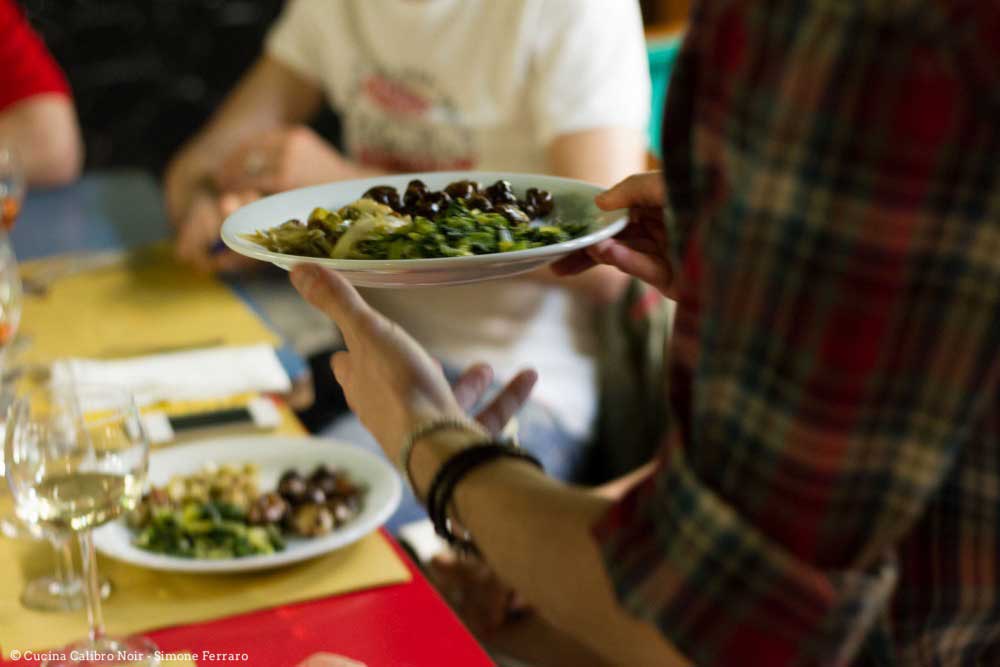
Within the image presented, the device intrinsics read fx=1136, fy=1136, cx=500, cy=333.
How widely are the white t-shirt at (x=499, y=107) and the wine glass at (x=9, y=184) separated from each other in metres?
0.55

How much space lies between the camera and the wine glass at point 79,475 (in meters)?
0.88

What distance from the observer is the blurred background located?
314 cm

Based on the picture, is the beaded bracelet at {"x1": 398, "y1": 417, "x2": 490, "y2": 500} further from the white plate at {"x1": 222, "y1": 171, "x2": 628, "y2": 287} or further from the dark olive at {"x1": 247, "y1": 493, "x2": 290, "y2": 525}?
the dark olive at {"x1": 247, "y1": 493, "x2": 290, "y2": 525}

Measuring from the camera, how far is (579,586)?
60cm

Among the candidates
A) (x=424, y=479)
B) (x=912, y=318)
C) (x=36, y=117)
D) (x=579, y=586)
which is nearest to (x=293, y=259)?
(x=424, y=479)

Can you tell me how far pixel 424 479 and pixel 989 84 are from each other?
1.22 feet

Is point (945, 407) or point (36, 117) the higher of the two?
point (945, 407)

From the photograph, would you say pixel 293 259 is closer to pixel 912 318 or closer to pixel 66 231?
pixel 912 318

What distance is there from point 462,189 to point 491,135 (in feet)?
2.82

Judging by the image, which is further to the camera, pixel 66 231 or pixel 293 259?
pixel 66 231

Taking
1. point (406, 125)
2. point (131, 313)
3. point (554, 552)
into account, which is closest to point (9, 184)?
point (131, 313)

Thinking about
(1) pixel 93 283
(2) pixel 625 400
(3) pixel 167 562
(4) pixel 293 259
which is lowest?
(2) pixel 625 400

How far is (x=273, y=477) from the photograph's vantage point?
46.1 inches

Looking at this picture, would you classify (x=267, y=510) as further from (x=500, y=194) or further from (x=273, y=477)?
(x=500, y=194)
